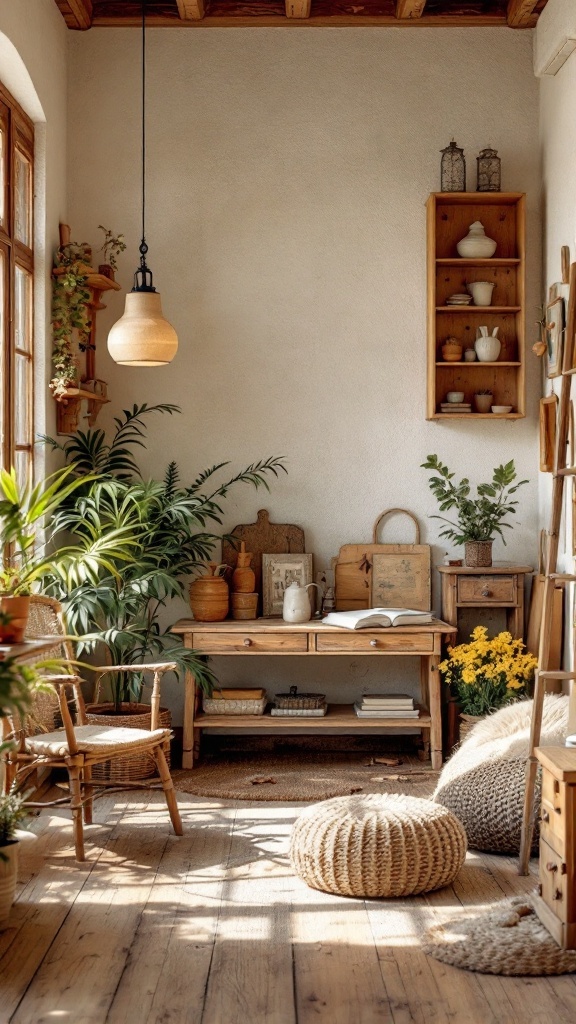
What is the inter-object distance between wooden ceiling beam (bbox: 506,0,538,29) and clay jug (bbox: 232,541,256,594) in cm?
309

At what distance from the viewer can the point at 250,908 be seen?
355cm

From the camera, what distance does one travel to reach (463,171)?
5688mm

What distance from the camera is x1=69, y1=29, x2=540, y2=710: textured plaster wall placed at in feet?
19.1

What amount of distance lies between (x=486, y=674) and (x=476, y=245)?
7.25 ft

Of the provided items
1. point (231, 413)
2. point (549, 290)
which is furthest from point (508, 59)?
point (231, 413)

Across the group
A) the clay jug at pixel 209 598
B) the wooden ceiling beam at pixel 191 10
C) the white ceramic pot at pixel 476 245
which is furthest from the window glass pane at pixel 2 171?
the white ceramic pot at pixel 476 245

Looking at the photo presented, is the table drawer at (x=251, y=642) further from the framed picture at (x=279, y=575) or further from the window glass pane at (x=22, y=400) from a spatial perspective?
the window glass pane at (x=22, y=400)

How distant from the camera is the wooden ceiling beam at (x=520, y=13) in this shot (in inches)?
217

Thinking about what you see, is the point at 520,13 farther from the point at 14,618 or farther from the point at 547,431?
the point at 14,618

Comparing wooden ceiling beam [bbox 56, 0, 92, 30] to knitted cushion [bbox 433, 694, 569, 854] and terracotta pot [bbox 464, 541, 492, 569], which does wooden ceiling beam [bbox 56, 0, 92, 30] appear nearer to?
terracotta pot [bbox 464, 541, 492, 569]

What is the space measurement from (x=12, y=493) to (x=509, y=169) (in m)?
3.46

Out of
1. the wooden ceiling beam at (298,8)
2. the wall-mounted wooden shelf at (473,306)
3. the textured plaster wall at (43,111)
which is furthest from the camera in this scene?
the wall-mounted wooden shelf at (473,306)

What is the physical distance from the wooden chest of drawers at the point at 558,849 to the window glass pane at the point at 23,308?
9.98ft

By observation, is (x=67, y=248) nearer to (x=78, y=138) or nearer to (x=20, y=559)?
(x=78, y=138)
